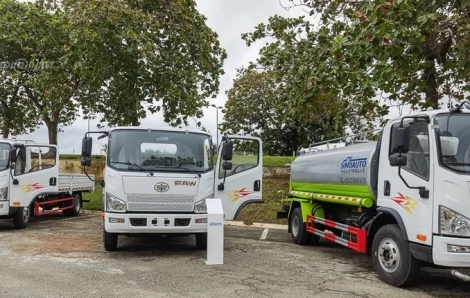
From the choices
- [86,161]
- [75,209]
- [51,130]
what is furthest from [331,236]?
[51,130]

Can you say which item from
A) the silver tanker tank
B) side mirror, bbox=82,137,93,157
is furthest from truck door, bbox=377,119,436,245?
side mirror, bbox=82,137,93,157

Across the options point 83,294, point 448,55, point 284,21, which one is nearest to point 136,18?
point 284,21

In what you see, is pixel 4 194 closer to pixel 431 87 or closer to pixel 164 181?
pixel 164 181

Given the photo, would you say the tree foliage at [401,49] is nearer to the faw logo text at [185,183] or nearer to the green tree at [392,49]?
the green tree at [392,49]

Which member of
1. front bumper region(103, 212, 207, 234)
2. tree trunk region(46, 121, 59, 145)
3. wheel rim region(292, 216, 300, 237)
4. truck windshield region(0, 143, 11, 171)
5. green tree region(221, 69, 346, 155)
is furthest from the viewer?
green tree region(221, 69, 346, 155)

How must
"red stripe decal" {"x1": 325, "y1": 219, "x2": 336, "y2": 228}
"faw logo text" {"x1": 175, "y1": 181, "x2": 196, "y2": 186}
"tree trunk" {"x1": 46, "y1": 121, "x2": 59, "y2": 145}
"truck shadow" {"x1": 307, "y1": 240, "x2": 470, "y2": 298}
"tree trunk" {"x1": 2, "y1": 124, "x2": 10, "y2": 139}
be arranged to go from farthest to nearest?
"tree trunk" {"x1": 2, "y1": 124, "x2": 10, "y2": 139} → "tree trunk" {"x1": 46, "y1": 121, "x2": 59, "y2": 145} → "red stripe decal" {"x1": 325, "y1": 219, "x2": 336, "y2": 228} → "faw logo text" {"x1": 175, "y1": 181, "x2": 196, "y2": 186} → "truck shadow" {"x1": 307, "y1": 240, "x2": 470, "y2": 298}

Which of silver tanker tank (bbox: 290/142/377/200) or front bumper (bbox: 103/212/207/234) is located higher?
silver tanker tank (bbox: 290/142/377/200)

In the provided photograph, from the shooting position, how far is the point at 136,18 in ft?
45.5

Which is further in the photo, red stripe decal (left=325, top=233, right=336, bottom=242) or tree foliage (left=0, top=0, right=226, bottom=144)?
tree foliage (left=0, top=0, right=226, bottom=144)

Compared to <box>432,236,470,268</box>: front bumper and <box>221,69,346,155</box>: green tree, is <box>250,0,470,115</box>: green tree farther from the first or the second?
<box>221,69,346,155</box>: green tree

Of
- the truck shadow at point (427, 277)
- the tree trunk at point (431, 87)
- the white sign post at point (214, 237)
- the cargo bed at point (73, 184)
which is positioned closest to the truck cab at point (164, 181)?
the white sign post at point (214, 237)

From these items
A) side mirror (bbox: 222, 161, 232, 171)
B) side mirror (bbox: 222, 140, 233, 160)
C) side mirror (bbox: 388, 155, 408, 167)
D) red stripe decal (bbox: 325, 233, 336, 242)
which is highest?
side mirror (bbox: 222, 140, 233, 160)

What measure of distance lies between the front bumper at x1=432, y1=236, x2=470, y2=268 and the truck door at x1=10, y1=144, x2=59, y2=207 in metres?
9.82

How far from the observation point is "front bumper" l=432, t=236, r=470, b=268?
18.6 feet
